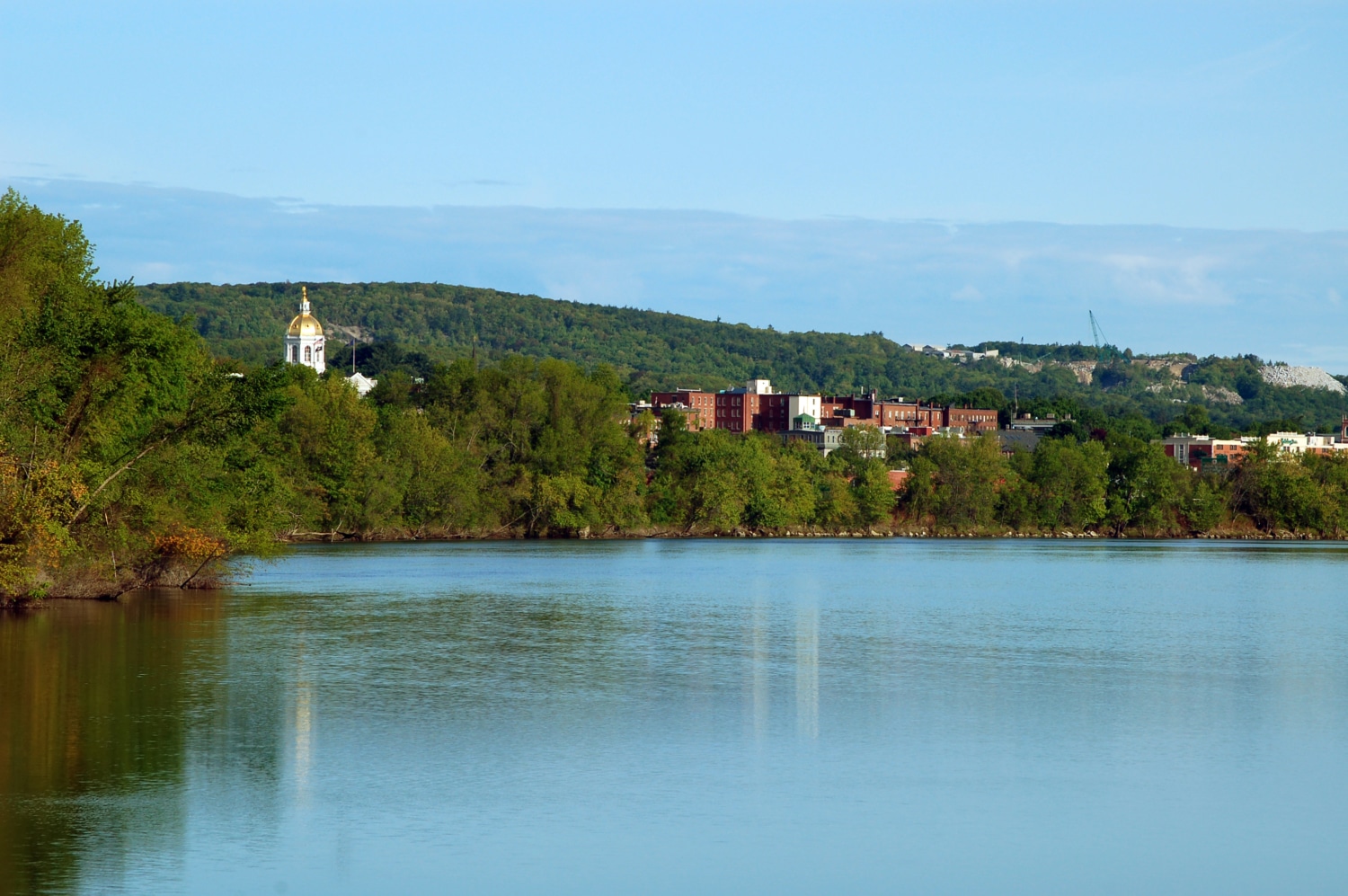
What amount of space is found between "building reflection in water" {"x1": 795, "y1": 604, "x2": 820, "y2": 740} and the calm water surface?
5.1 inches

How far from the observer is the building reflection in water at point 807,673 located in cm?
2397

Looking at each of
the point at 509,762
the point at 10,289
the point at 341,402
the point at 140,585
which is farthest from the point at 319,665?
the point at 341,402

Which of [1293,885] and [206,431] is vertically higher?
[206,431]

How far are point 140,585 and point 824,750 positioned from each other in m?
30.4

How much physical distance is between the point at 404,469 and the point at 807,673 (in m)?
67.1

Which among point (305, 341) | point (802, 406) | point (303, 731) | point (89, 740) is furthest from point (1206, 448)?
point (89, 740)

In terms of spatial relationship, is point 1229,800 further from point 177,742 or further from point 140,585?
point 140,585

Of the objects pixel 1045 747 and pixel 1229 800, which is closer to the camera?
pixel 1229 800

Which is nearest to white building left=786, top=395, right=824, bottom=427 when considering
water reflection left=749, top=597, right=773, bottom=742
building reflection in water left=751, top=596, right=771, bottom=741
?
building reflection in water left=751, top=596, right=771, bottom=741

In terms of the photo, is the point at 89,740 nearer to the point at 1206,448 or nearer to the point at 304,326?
the point at 304,326

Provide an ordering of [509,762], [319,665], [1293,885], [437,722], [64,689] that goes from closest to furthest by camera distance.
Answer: [1293,885] → [509,762] → [437,722] → [64,689] → [319,665]

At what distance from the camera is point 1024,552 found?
3772 inches

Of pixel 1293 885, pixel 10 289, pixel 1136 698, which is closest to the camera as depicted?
pixel 1293 885

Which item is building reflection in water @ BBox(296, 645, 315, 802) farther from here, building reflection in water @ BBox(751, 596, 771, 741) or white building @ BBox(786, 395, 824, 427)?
white building @ BBox(786, 395, 824, 427)
